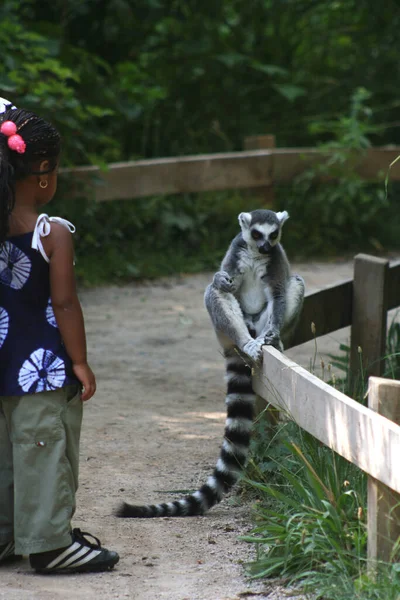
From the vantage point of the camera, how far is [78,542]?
306 centimetres

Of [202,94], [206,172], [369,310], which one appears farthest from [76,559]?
[202,94]

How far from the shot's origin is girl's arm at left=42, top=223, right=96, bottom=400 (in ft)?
9.56

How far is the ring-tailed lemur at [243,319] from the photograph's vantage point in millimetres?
3549

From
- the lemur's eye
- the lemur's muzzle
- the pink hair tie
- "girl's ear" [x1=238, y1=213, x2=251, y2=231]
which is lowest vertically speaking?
the lemur's muzzle

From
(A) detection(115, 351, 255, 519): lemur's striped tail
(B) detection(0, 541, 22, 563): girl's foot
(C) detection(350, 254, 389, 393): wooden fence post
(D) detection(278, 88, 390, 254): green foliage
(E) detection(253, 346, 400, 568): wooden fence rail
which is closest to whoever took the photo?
(E) detection(253, 346, 400, 568): wooden fence rail

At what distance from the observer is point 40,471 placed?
2.95 metres

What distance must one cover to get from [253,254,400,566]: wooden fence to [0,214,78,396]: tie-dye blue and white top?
2.58ft

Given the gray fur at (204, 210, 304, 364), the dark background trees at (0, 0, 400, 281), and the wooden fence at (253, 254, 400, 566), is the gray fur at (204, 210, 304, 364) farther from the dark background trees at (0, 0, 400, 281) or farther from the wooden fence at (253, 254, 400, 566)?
the dark background trees at (0, 0, 400, 281)

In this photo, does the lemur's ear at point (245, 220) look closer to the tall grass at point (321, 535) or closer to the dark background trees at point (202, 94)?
the tall grass at point (321, 535)

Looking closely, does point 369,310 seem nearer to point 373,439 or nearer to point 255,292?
point 255,292

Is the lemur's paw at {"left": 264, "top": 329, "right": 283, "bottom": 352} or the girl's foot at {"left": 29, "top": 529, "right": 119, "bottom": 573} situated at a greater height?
the lemur's paw at {"left": 264, "top": 329, "right": 283, "bottom": 352}

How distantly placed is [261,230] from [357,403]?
4.98 ft

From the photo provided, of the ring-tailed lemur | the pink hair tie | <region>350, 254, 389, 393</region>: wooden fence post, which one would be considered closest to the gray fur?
the ring-tailed lemur

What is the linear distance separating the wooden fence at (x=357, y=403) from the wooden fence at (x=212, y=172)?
13.8 ft
